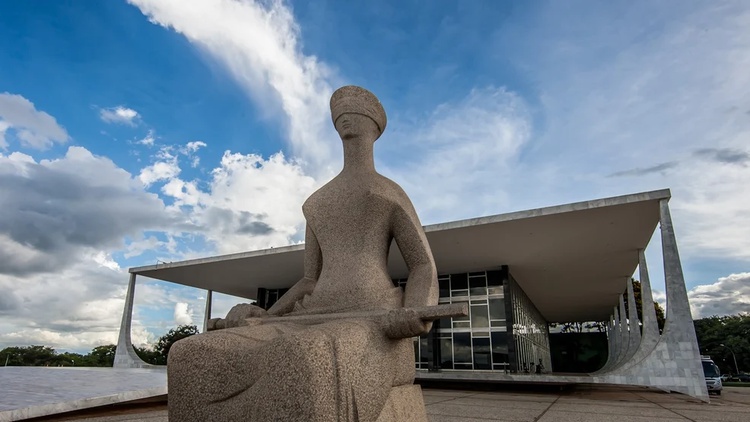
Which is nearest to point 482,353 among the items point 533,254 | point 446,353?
point 446,353

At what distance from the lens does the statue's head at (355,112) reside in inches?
146

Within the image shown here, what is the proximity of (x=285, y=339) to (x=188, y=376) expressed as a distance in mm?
696

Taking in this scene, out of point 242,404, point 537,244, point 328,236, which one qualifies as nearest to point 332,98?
point 328,236

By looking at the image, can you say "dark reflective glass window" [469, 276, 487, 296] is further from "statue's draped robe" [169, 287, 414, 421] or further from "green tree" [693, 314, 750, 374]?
"green tree" [693, 314, 750, 374]

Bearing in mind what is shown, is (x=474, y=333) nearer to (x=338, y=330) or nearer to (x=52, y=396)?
(x=52, y=396)

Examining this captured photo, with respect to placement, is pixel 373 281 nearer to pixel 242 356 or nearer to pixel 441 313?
pixel 441 313

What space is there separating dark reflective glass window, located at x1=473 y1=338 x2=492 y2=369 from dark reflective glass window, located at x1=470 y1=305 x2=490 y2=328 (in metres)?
0.64

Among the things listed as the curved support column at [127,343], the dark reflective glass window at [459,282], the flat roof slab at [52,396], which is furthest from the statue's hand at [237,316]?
the curved support column at [127,343]

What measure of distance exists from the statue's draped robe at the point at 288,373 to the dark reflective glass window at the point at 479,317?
19.3 metres

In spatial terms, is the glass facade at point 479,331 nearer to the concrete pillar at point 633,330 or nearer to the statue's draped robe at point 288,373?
the concrete pillar at point 633,330

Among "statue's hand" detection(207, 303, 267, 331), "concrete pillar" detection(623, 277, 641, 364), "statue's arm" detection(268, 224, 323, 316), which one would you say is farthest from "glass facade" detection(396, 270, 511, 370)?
"statue's hand" detection(207, 303, 267, 331)

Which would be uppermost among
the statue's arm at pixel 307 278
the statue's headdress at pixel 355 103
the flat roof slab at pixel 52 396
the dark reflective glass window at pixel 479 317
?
the statue's headdress at pixel 355 103

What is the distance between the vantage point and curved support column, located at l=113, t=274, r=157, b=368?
81.3ft

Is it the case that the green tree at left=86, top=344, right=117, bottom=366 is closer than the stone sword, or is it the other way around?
the stone sword
